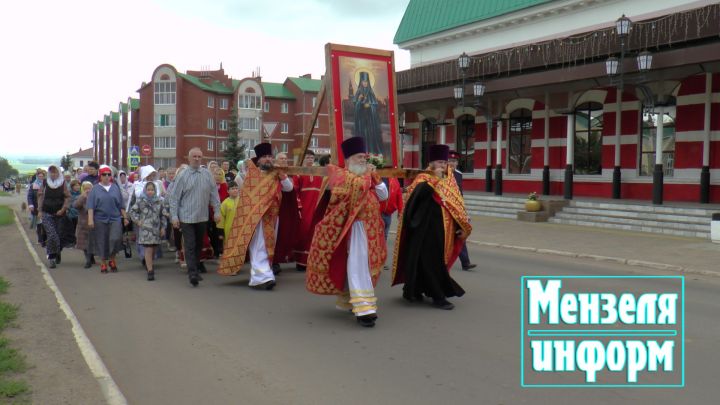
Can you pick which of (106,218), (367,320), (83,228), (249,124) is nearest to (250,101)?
(249,124)

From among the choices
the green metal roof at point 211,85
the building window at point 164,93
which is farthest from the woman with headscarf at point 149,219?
the building window at point 164,93

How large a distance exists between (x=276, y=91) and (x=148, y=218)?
219 ft

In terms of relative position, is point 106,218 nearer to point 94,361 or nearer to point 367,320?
point 94,361

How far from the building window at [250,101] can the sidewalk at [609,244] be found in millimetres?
56348

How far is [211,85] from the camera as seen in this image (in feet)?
235

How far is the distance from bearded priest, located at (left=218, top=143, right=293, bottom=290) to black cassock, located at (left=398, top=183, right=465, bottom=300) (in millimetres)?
2148

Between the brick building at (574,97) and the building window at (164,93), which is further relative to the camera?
the building window at (164,93)

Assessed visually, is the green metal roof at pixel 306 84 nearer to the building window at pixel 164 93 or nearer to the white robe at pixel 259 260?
the building window at pixel 164 93

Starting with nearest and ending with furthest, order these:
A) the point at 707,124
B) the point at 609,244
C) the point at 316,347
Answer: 1. the point at 316,347
2. the point at 609,244
3. the point at 707,124

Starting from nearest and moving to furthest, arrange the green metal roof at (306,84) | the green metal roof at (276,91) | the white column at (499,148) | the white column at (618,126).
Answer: the white column at (618,126) → the white column at (499,148) → the green metal roof at (276,91) → the green metal roof at (306,84)

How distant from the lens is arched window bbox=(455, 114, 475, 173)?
27828 mm

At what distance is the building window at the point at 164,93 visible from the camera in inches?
2675

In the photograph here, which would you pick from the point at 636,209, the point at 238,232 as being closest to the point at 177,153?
the point at 636,209

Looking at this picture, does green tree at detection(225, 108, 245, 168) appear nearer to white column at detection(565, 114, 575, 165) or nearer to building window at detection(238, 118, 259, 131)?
building window at detection(238, 118, 259, 131)
